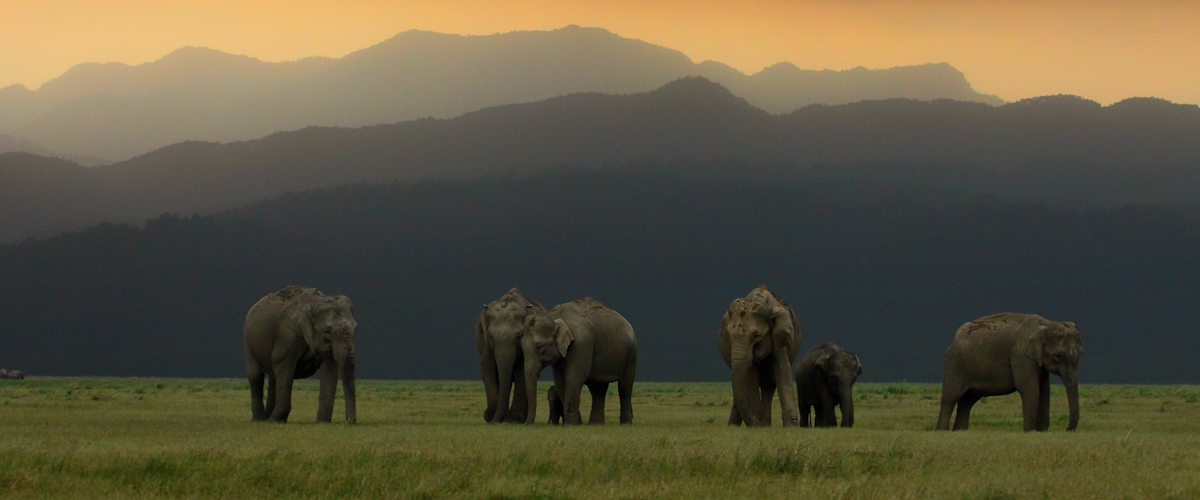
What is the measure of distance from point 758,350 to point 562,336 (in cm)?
487

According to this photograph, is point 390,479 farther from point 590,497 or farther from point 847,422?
point 847,422

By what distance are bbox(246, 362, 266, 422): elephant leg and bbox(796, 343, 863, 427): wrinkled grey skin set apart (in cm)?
1467

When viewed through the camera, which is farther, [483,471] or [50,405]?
[50,405]

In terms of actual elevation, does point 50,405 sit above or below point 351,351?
below

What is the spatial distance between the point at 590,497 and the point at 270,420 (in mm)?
16708

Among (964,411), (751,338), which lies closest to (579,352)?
(751,338)

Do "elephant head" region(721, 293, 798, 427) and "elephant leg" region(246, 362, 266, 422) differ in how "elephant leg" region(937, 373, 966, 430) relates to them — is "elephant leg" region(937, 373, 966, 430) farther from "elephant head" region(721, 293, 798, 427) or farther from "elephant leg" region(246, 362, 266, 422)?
"elephant leg" region(246, 362, 266, 422)

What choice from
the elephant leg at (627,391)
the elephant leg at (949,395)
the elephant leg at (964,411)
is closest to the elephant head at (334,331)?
the elephant leg at (627,391)

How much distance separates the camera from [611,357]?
1226 inches

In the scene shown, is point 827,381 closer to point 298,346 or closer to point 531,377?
point 531,377

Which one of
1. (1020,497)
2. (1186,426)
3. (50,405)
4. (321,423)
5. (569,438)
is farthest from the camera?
(50,405)

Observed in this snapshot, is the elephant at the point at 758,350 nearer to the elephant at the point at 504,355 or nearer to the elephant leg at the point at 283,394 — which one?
the elephant at the point at 504,355

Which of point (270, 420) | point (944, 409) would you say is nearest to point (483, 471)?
point (270, 420)

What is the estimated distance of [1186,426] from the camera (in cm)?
2928
